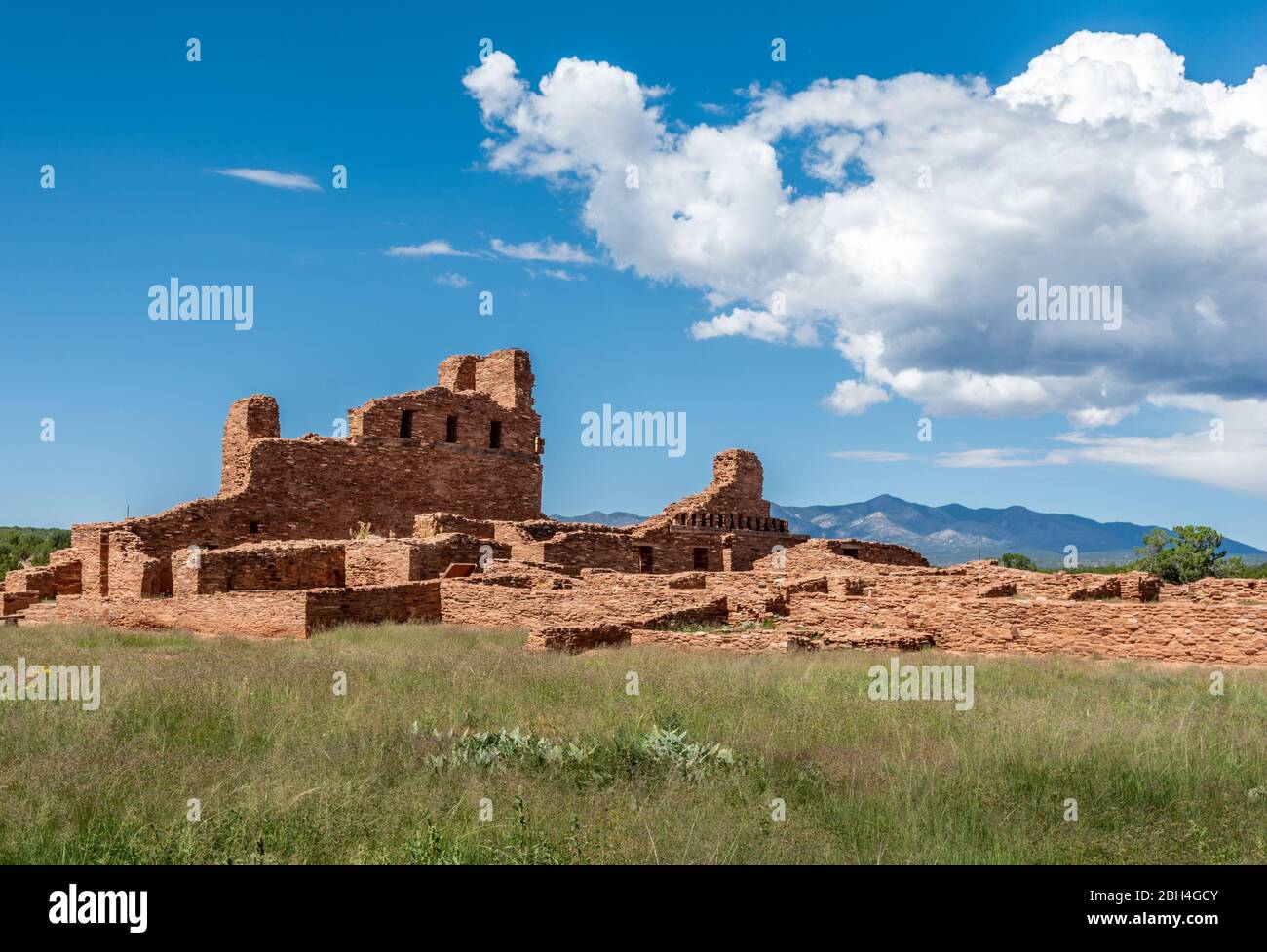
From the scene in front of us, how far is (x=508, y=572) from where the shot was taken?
23.8m

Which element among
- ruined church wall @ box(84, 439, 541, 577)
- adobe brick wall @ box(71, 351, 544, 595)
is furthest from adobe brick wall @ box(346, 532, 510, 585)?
ruined church wall @ box(84, 439, 541, 577)

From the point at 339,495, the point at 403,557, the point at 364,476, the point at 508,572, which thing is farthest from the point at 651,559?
the point at 403,557

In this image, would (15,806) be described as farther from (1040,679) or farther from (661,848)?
(1040,679)

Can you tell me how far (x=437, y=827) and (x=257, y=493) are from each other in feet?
87.1

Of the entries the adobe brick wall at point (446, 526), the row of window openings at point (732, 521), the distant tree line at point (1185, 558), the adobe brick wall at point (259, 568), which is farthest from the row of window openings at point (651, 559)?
the distant tree line at point (1185, 558)

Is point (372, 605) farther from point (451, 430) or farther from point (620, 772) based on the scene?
point (451, 430)

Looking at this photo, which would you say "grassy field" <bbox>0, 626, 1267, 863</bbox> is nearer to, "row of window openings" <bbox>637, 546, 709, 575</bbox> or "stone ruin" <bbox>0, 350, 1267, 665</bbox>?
"stone ruin" <bbox>0, 350, 1267, 665</bbox>

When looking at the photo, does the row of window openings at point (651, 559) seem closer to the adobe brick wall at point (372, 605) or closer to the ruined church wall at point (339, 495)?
Result: the ruined church wall at point (339, 495)

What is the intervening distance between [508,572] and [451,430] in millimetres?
13067

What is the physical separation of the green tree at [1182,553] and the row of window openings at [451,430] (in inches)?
1137

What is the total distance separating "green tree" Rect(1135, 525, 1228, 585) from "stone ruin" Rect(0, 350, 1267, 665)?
14.7m

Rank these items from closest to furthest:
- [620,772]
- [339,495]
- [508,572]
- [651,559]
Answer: [620,772], [508,572], [339,495], [651,559]

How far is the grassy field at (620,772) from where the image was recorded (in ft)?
19.9
